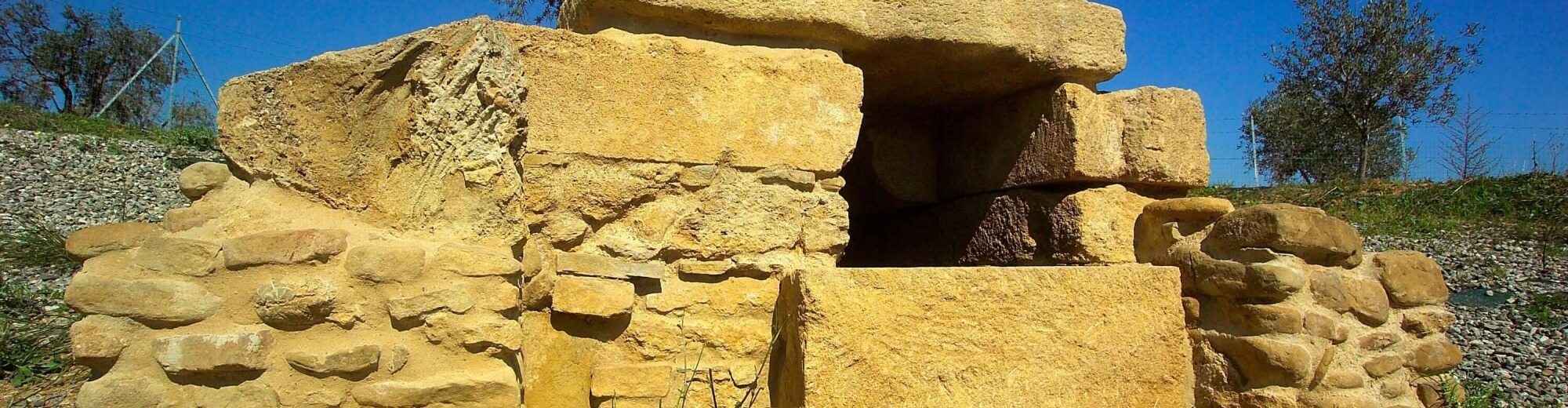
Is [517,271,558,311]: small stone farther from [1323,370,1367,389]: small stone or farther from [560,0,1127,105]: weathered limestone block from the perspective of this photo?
[1323,370,1367,389]: small stone

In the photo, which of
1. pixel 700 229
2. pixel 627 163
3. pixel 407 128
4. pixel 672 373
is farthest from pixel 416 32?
pixel 672 373

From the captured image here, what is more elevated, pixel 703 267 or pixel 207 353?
pixel 703 267

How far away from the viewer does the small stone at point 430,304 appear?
1915 mm

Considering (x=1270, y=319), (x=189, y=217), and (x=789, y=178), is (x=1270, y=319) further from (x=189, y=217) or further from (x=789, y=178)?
(x=189, y=217)

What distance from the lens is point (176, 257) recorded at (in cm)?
185

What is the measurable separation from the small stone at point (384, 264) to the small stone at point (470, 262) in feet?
0.14

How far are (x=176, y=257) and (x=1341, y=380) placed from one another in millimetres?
3131

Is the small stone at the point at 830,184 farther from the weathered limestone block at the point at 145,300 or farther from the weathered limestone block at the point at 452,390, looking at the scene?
the weathered limestone block at the point at 145,300

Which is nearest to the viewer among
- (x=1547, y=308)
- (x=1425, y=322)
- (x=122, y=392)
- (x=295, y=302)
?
(x=122, y=392)

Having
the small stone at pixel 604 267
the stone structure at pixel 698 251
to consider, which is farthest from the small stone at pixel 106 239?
the small stone at pixel 604 267

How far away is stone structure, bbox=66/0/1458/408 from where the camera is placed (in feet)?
6.16

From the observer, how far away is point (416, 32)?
2160 mm

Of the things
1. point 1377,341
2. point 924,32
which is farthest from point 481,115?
point 1377,341

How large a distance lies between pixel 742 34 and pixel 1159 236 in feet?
5.47
